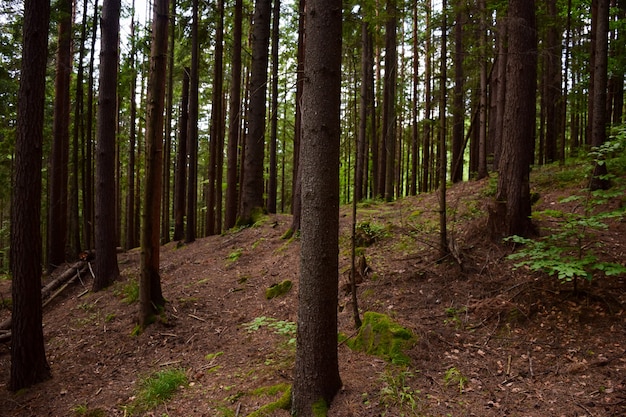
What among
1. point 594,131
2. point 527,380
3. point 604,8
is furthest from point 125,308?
point 604,8

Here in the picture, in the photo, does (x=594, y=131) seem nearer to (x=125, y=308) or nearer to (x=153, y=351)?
(x=153, y=351)

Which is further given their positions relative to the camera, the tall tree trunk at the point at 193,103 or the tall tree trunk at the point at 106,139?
the tall tree trunk at the point at 193,103

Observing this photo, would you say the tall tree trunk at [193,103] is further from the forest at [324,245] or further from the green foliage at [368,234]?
the green foliage at [368,234]

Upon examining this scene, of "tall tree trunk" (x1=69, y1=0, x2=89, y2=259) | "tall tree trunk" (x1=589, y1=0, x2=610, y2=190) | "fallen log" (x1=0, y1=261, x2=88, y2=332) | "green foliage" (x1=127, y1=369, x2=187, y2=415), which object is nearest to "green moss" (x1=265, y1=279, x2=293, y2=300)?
"green foliage" (x1=127, y1=369, x2=187, y2=415)

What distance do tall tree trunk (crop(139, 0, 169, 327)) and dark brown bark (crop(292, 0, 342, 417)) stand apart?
382cm

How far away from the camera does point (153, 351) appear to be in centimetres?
632

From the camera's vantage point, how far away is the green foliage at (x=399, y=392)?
12.4 ft

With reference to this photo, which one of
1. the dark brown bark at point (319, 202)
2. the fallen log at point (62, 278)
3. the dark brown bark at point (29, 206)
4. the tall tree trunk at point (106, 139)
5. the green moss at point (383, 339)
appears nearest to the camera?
the dark brown bark at point (319, 202)

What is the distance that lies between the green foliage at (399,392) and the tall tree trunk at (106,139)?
8428 millimetres

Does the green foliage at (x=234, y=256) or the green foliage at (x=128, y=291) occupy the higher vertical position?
the green foliage at (x=234, y=256)

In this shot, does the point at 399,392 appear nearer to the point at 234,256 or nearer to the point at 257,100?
the point at 234,256

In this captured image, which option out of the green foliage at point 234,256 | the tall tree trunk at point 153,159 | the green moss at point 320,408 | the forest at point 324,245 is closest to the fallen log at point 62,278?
the forest at point 324,245

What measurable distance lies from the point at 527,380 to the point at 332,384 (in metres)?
2.04

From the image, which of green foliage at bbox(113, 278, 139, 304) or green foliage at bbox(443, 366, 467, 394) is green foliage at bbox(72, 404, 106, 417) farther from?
green foliage at bbox(443, 366, 467, 394)
